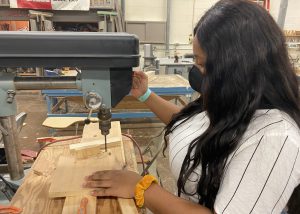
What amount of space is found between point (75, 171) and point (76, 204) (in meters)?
0.16

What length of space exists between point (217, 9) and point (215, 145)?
1.15 feet

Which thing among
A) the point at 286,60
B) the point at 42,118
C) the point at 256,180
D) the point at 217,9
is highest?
the point at 217,9

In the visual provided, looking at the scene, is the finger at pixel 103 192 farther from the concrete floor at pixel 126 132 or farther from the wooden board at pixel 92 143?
the concrete floor at pixel 126 132

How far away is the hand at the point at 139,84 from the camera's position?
1.06m

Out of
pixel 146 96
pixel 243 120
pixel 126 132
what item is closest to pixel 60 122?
pixel 126 132

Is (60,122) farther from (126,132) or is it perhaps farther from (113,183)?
(113,183)

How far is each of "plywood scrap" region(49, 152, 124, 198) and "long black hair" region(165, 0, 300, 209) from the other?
371 mm

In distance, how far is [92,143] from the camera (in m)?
0.99

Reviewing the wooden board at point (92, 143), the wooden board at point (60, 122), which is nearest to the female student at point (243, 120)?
the wooden board at point (92, 143)

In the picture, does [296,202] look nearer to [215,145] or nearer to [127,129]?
[215,145]

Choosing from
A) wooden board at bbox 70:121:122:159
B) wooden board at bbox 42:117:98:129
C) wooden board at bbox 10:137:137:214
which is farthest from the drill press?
wooden board at bbox 42:117:98:129

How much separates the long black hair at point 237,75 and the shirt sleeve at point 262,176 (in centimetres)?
5

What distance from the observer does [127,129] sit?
3.24m

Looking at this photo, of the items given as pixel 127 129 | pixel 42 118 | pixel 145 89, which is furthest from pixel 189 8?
pixel 145 89
